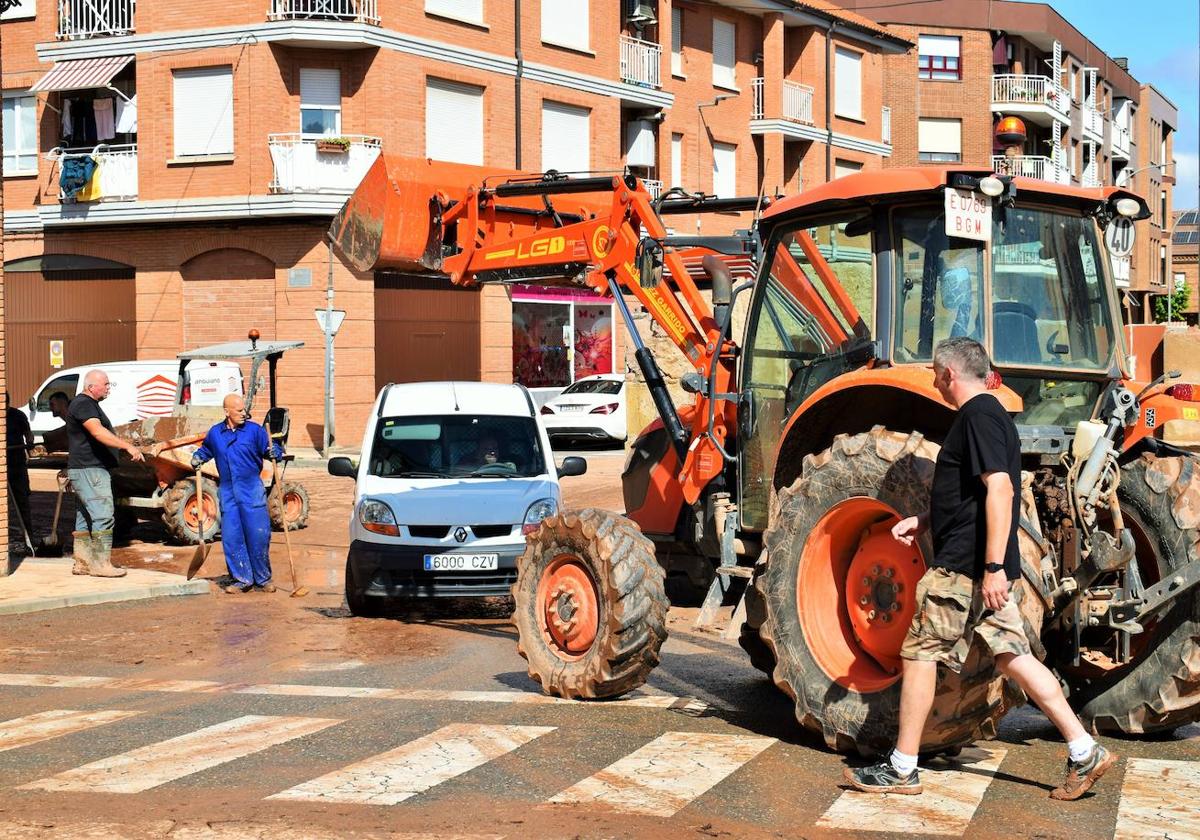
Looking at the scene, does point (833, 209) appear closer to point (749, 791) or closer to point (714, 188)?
point (749, 791)

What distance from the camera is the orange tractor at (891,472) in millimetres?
7039

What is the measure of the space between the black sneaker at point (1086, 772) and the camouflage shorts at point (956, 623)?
511 millimetres

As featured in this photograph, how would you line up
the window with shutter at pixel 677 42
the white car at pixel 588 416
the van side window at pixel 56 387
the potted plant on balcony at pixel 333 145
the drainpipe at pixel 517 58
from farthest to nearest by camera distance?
the window with shutter at pixel 677 42 < the drainpipe at pixel 517 58 < the potted plant on balcony at pixel 333 145 < the white car at pixel 588 416 < the van side window at pixel 56 387

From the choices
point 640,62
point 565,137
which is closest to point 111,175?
point 565,137

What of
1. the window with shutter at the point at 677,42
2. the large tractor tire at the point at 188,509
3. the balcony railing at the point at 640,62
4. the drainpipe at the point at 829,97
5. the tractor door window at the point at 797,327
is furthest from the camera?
the drainpipe at the point at 829,97

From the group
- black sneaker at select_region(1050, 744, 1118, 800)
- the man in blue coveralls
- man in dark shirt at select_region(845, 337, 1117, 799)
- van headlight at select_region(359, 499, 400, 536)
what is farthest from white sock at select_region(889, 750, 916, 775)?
the man in blue coveralls

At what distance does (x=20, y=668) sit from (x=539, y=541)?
11.6 ft

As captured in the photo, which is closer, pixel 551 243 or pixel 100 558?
pixel 551 243

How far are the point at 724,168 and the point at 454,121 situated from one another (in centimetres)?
1239

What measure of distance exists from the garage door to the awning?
361 centimetres

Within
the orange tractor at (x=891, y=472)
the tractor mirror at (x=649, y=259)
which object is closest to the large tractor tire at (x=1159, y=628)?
the orange tractor at (x=891, y=472)

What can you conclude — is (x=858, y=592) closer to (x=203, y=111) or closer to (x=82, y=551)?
Result: (x=82, y=551)

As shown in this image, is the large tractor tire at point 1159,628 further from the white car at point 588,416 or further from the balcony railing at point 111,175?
the balcony railing at point 111,175

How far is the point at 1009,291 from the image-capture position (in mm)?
7602
